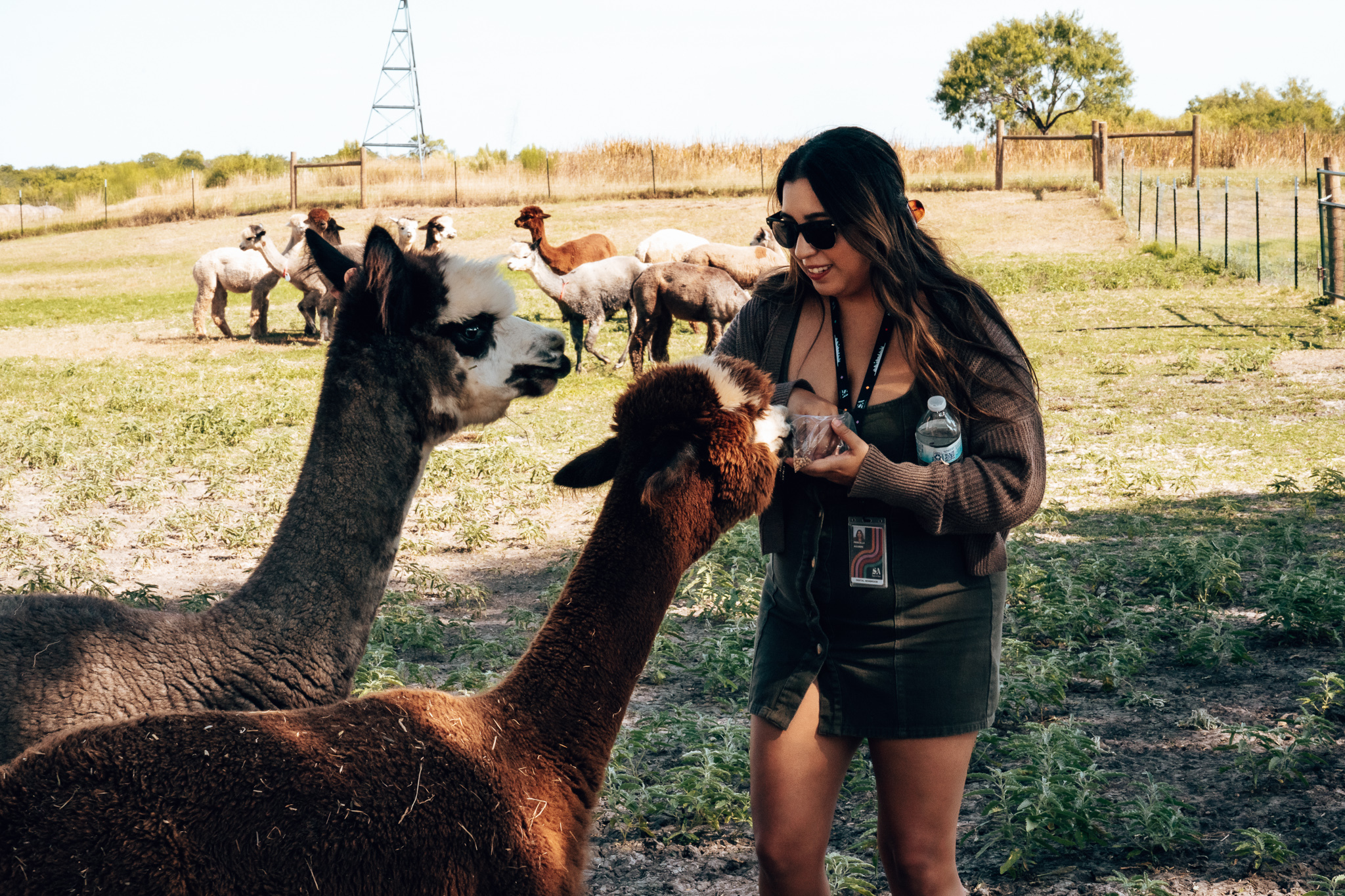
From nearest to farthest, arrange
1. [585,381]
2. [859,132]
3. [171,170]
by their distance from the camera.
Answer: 1. [859,132]
2. [585,381]
3. [171,170]

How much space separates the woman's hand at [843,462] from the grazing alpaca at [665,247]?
17367 millimetres

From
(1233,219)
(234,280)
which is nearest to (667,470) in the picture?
(234,280)

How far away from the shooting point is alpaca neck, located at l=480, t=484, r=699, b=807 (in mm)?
2191

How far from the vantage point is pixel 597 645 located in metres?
2.22

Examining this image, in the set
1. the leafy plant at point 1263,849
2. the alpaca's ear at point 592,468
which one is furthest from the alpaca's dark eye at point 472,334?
the leafy plant at point 1263,849

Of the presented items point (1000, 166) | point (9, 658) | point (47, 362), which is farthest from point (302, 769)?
point (1000, 166)

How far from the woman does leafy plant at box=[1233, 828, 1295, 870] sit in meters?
1.31

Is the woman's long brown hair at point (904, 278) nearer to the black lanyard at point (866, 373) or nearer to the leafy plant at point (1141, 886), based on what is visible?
the black lanyard at point (866, 373)

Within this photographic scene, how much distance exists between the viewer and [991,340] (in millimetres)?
2488

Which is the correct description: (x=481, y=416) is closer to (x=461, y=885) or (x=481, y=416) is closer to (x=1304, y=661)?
(x=461, y=885)

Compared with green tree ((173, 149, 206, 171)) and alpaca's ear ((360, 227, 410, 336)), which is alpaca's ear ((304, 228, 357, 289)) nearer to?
alpaca's ear ((360, 227, 410, 336))

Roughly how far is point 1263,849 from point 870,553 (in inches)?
71.8

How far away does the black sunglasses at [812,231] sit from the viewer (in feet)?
7.99

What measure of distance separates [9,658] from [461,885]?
1.45 meters
